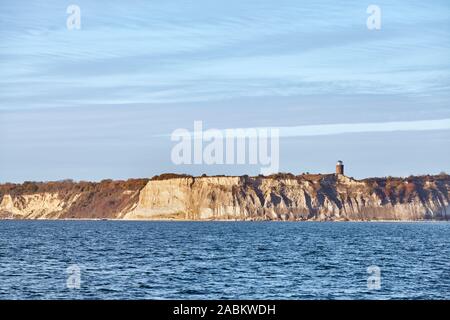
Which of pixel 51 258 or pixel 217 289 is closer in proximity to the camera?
pixel 217 289

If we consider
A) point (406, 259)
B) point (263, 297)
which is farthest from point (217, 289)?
point (406, 259)

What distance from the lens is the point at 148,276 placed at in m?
43.4

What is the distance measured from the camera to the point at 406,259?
58.5m

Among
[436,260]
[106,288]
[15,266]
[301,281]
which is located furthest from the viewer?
[436,260]

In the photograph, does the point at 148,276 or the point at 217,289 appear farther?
the point at 148,276
